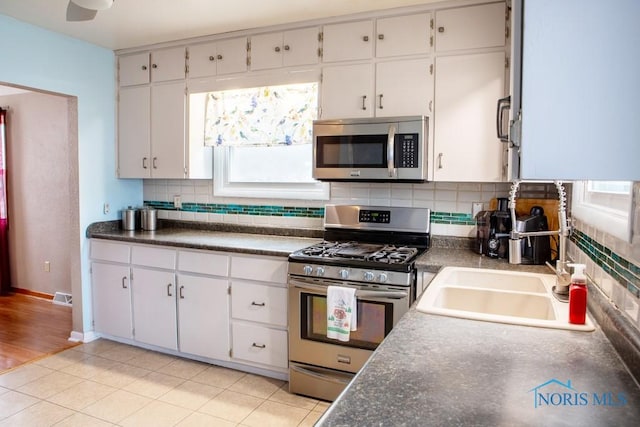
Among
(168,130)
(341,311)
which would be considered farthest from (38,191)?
(341,311)

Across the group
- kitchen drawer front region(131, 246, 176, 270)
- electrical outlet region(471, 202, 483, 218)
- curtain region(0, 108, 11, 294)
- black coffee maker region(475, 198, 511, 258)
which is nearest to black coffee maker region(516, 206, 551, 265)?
black coffee maker region(475, 198, 511, 258)

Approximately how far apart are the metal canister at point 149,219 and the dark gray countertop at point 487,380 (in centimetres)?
295

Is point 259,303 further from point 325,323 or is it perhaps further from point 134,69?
point 134,69

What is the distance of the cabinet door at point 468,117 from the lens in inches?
103

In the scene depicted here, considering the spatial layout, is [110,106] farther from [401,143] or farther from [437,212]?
[437,212]

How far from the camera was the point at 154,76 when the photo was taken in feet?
→ 12.0

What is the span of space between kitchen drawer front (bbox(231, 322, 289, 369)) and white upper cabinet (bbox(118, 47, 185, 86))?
6.61 ft

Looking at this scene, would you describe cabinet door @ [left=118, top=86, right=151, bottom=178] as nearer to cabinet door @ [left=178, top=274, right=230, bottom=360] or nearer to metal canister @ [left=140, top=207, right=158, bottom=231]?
metal canister @ [left=140, top=207, right=158, bottom=231]

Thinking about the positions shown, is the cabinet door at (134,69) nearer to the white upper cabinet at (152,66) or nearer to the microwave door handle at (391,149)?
the white upper cabinet at (152,66)

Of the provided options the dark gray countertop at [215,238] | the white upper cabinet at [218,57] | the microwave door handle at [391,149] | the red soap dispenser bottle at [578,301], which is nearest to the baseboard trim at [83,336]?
the dark gray countertop at [215,238]

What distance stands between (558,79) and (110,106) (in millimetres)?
3754

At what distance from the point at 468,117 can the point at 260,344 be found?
1928mm

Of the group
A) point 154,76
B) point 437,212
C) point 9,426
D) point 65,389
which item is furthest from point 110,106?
point 437,212

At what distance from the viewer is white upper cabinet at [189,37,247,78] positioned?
3.28 metres
